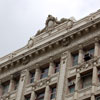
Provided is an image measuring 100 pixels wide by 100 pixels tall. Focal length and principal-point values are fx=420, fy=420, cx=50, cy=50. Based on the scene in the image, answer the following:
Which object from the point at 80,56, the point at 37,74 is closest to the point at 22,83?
the point at 37,74

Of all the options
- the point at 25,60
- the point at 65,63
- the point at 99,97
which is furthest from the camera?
the point at 25,60

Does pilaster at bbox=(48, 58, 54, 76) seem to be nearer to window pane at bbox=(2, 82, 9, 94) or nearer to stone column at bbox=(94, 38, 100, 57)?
stone column at bbox=(94, 38, 100, 57)

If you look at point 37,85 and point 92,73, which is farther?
point 37,85

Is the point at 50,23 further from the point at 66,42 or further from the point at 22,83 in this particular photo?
the point at 22,83

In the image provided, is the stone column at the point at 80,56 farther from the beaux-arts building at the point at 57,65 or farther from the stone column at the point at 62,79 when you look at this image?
the stone column at the point at 62,79

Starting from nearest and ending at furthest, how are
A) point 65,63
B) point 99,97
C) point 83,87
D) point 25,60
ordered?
point 99,97
point 83,87
point 65,63
point 25,60

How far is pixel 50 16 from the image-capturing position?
156 feet

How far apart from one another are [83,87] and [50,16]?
12.7 m

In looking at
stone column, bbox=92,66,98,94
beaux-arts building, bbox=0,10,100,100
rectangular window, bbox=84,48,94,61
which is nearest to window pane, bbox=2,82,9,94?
beaux-arts building, bbox=0,10,100,100

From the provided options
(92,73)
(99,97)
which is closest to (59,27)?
(92,73)

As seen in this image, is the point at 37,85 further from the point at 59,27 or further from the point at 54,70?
the point at 59,27

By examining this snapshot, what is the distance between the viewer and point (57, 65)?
4228 cm

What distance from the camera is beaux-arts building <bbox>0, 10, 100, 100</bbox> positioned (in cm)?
3800

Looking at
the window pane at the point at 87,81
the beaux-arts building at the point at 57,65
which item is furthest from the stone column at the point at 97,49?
the window pane at the point at 87,81
